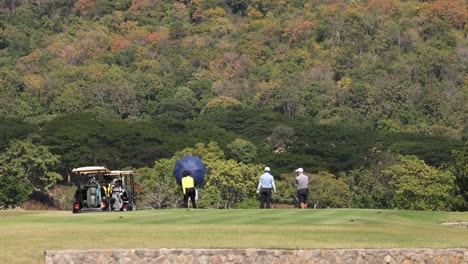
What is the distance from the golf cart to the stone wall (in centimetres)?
1583

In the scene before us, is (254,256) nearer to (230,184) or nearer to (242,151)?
(230,184)

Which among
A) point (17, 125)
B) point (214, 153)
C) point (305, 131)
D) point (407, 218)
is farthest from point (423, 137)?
point (407, 218)

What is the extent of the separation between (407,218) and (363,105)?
155364 millimetres

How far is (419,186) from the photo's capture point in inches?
4235

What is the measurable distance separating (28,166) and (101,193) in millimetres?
78027

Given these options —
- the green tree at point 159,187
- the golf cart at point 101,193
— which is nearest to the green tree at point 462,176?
the golf cart at point 101,193

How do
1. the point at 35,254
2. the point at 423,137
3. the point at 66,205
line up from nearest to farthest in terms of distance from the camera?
the point at 35,254
the point at 66,205
the point at 423,137

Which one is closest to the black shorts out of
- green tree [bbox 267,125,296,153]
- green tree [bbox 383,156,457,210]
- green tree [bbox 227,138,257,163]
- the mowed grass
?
the mowed grass

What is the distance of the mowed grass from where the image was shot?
96.5 ft

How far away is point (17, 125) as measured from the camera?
142m

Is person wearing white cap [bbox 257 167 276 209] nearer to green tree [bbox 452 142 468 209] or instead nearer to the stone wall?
the stone wall

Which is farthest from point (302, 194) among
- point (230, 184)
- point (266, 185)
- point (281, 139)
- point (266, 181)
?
point (281, 139)

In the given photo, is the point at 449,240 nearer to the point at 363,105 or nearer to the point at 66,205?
the point at 66,205

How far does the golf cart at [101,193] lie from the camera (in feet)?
146
